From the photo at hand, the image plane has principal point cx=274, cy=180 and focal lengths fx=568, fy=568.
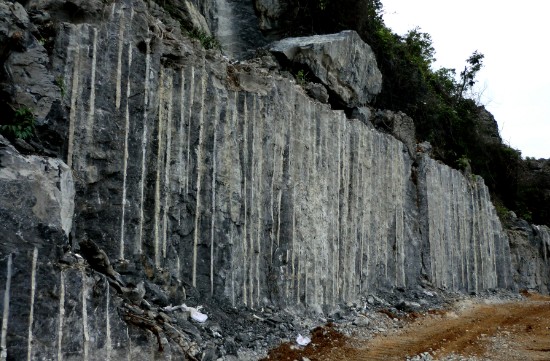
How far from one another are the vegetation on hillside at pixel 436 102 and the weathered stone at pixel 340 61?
1491mm

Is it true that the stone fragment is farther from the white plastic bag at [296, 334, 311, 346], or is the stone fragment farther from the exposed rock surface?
the exposed rock surface

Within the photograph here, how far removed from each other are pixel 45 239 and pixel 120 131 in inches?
105

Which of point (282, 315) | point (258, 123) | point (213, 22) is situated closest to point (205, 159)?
point (258, 123)

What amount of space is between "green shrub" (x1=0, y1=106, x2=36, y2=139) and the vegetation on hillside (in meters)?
11.1

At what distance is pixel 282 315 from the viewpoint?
29.2 feet

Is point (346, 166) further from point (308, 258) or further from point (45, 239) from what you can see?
point (45, 239)

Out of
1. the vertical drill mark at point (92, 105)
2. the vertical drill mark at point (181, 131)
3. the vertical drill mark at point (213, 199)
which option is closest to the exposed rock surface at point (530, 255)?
the vertical drill mark at point (213, 199)

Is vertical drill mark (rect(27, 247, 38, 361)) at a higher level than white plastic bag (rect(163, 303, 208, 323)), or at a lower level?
higher

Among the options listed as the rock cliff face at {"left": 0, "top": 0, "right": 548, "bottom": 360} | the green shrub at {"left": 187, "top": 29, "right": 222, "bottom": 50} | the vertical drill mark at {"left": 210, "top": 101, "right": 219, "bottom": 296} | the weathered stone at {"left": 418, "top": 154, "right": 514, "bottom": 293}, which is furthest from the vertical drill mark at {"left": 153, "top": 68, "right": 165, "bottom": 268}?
the weathered stone at {"left": 418, "top": 154, "right": 514, "bottom": 293}

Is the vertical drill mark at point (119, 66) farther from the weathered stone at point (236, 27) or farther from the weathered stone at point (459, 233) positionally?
the weathered stone at point (459, 233)

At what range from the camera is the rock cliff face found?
4.63 m

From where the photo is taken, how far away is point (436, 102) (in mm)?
20562

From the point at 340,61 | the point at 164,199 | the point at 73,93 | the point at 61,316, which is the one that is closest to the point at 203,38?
the point at 340,61

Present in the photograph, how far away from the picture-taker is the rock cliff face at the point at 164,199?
4.63 meters
